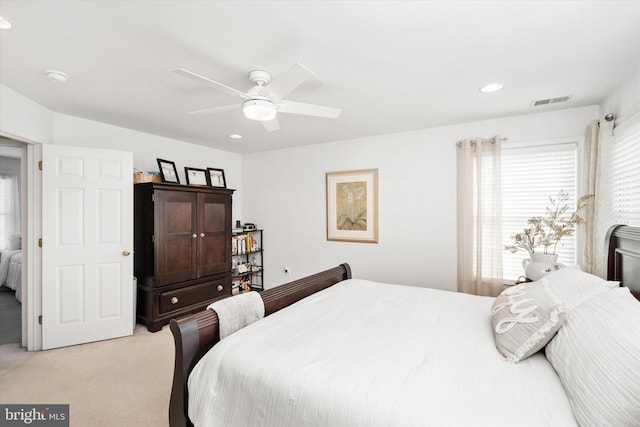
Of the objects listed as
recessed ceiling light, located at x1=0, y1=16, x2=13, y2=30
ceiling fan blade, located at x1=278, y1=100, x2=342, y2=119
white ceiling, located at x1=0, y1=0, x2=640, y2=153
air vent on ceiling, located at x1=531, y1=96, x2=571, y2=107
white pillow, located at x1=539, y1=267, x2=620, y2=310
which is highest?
air vent on ceiling, located at x1=531, y1=96, x2=571, y2=107

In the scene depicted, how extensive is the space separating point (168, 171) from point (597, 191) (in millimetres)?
4699

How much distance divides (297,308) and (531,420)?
1361 millimetres

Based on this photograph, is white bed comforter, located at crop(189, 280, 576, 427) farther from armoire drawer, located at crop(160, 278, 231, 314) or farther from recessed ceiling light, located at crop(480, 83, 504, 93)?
armoire drawer, located at crop(160, 278, 231, 314)

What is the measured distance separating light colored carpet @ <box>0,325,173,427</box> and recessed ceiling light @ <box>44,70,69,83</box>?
2.41 meters

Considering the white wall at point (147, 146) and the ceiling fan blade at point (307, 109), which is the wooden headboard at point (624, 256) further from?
the white wall at point (147, 146)

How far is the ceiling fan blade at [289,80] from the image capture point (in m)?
1.69

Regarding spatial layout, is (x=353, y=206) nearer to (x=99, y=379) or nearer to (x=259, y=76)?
(x=259, y=76)

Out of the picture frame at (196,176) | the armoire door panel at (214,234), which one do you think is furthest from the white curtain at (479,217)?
the picture frame at (196,176)

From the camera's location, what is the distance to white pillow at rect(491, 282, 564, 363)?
1.32 meters

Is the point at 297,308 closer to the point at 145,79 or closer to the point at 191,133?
the point at 145,79

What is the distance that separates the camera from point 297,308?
6.63 ft

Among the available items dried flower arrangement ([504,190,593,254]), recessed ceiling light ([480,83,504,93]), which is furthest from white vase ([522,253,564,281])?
recessed ceiling light ([480,83,504,93])

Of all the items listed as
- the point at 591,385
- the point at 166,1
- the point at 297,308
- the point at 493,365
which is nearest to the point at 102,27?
the point at 166,1

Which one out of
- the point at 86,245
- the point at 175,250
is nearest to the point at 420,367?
the point at 175,250
